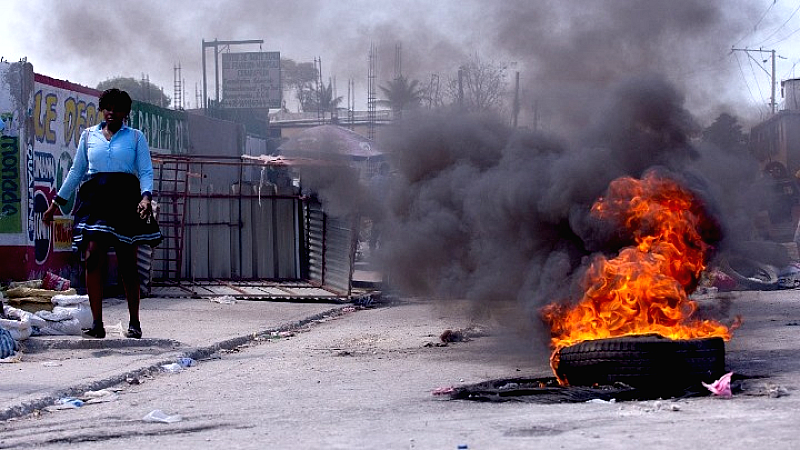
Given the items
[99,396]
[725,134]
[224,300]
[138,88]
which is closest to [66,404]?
[99,396]

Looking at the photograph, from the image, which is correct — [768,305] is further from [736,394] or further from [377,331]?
[736,394]

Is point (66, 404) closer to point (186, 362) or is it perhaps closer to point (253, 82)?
point (186, 362)

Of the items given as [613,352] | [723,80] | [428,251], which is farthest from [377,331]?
[613,352]

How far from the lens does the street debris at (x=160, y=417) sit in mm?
6320

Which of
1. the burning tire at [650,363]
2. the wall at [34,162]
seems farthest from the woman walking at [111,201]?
the wall at [34,162]

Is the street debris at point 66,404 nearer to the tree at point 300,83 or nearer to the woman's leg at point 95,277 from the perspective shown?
the woman's leg at point 95,277

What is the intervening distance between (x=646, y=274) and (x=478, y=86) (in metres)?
7.01

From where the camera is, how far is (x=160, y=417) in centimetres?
638

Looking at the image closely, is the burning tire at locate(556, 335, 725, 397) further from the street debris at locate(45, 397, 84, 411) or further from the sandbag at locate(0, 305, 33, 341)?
the sandbag at locate(0, 305, 33, 341)

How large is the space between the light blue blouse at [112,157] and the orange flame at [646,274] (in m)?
3.68

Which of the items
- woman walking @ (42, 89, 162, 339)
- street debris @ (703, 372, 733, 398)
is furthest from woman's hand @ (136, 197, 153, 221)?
street debris @ (703, 372, 733, 398)

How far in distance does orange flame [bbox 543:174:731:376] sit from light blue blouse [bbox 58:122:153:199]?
3.68 meters

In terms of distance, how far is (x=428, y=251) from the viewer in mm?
10164

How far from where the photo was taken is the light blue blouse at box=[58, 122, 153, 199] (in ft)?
32.5
